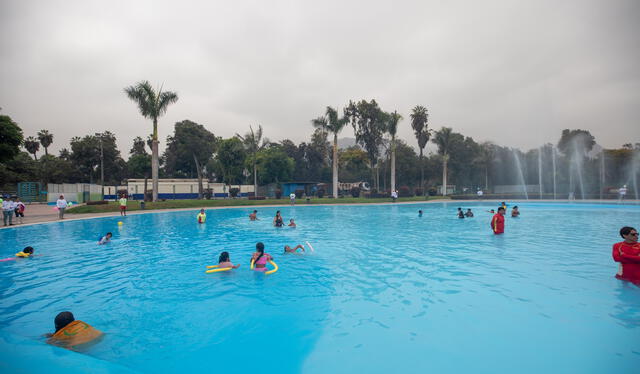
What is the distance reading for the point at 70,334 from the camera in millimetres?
4715

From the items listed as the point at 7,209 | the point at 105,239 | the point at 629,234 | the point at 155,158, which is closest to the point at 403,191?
the point at 155,158

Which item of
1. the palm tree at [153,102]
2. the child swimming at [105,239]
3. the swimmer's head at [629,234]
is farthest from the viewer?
the palm tree at [153,102]

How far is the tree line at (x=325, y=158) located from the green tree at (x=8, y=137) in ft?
34.6

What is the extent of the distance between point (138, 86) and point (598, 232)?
39.7m

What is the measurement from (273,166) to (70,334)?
52.0 m

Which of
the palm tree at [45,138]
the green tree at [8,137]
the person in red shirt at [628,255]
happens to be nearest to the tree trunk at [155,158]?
the green tree at [8,137]

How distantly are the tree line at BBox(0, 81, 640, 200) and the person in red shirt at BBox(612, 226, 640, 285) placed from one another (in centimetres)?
3448

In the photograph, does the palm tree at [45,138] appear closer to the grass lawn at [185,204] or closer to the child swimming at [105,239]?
the grass lawn at [185,204]

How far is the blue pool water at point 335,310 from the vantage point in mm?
4340

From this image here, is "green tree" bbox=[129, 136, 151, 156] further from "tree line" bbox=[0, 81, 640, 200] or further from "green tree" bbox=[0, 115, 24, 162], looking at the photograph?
"green tree" bbox=[0, 115, 24, 162]

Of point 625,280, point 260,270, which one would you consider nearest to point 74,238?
point 260,270

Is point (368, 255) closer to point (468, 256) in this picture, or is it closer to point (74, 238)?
point (468, 256)

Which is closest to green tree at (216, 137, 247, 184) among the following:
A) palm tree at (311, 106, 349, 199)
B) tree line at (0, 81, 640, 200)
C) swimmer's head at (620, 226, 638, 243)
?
tree line at (0, 81, 640, 200)

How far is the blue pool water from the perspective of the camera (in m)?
4.34
